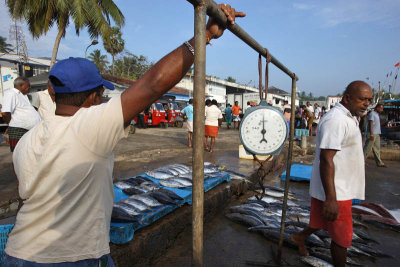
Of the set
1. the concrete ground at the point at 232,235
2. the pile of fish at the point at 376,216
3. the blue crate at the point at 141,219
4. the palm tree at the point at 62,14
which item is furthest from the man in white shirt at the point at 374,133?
the palm tree at the point at 62,14

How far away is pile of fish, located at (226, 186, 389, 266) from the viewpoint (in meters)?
3.07

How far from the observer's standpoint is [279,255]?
9.47 feet

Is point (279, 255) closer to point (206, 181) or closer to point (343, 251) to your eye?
point (343, 251)

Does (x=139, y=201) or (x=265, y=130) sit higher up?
(x=265, y=130)

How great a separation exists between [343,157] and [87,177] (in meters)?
2.39

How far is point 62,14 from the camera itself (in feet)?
46.6

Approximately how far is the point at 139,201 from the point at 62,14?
1547 cm

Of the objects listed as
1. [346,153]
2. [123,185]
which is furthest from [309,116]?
[123,185]

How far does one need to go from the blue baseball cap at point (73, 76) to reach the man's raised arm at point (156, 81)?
26cm

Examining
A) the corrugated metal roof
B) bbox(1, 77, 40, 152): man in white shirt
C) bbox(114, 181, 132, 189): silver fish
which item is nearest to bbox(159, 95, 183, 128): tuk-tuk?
bbox(1, 77, 40, 152): man in white shirt

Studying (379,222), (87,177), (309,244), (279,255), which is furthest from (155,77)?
(379,222)

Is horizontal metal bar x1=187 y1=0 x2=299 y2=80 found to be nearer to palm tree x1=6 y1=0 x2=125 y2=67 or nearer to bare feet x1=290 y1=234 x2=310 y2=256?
bare feet x1=290 y1=234 x2=310 y2=256

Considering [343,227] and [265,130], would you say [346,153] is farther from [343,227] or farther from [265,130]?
[265,130]

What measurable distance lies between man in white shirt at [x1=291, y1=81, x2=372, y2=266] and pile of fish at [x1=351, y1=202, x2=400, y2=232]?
2.15 metres
